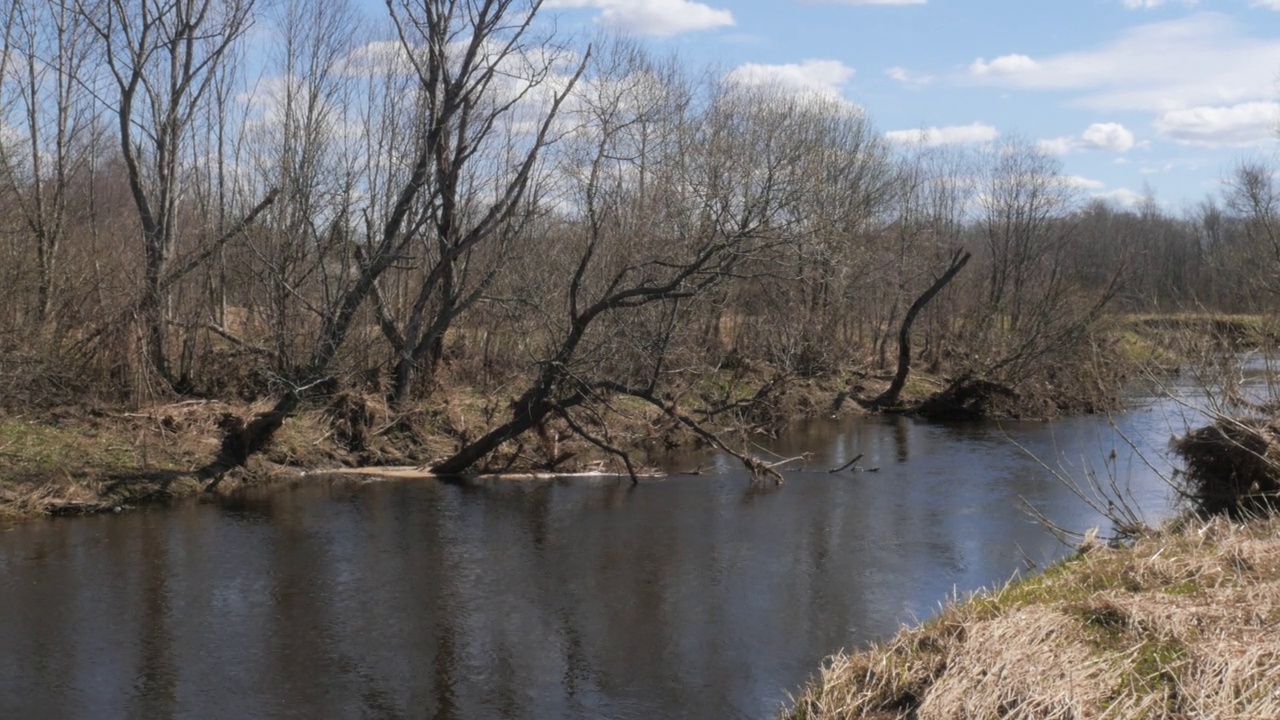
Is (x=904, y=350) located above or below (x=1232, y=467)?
above

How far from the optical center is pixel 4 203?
716 inches

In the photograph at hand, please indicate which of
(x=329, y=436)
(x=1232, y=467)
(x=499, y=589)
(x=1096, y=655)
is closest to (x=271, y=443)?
(x=329, y=436)

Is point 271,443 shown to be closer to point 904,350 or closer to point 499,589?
point 499,589

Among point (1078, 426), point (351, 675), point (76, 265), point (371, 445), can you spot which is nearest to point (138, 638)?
point (351, 675)

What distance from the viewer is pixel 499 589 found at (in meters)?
11.9

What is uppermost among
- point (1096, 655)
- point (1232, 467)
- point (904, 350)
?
point (904, 350)

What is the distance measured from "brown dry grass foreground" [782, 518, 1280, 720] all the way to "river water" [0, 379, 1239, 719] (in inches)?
61.7

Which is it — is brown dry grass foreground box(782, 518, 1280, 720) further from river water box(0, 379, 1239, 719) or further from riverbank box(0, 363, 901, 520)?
riverbank box(0, 363, 901, 520)

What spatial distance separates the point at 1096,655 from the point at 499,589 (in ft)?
21.4

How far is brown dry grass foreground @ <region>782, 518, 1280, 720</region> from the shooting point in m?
6.42

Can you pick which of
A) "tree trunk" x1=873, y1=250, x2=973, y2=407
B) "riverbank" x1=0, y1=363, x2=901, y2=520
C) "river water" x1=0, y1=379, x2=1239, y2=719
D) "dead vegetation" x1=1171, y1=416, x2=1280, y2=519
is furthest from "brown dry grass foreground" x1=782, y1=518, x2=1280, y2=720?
"tree trunk" x1=873, y1=250, x2=973, y2=407

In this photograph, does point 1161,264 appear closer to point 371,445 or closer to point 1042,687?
point 371,445

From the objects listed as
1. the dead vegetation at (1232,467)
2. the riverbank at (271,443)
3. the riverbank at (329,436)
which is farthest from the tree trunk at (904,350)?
the dead vegetation at (1232,467)

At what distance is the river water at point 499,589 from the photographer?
896 centimetres
